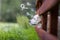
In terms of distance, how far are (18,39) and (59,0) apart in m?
0.93

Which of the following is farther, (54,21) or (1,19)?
(1,19)

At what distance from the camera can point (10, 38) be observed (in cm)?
172

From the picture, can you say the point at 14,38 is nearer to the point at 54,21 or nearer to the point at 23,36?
the point at 23,36

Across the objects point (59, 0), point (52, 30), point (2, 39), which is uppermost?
point (59, 0)

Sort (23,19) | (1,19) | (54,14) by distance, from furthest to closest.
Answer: (1,19) → (23,19) → (54,14)

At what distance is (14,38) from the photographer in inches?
67.0

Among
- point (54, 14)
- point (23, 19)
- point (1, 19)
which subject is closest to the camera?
point (54, 14)

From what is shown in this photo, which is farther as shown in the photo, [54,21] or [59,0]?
[54,21]

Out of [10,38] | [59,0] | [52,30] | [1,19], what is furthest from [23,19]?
[59,0]

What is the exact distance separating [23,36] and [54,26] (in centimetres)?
62

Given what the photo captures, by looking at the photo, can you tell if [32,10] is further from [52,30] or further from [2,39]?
Answer: [52,30]

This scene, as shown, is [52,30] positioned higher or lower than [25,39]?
higher

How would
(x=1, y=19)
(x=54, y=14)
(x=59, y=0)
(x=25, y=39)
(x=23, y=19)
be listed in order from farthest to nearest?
(x=1, y=19) < (x=23, y=19) < (x=25, y=39) < (x=54, y=14) < (x=59, y=0)

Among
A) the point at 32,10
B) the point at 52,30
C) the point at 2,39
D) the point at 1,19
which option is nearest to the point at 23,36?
the point at 2,39
